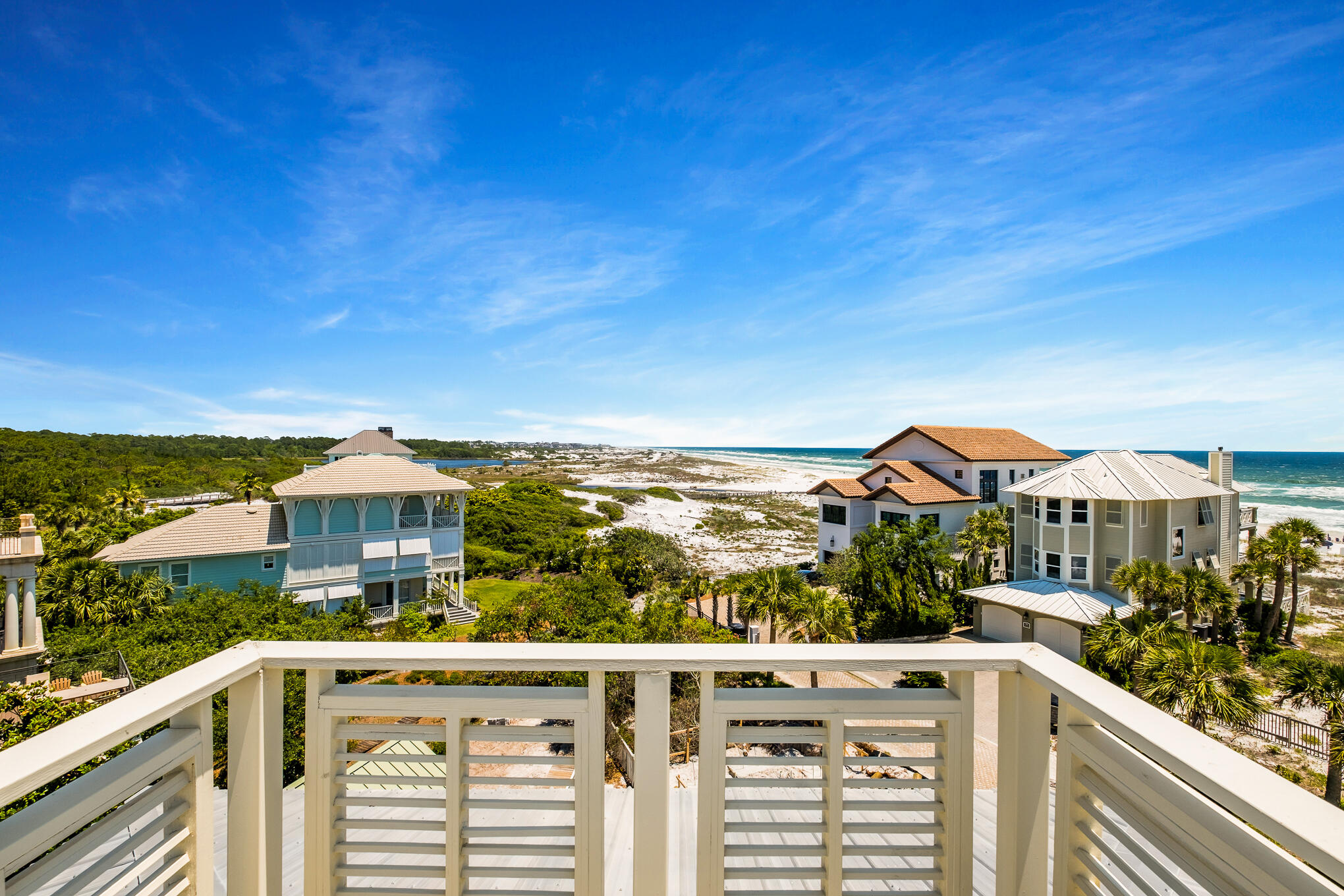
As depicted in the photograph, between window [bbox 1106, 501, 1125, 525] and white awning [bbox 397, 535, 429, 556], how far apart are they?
19.2 m

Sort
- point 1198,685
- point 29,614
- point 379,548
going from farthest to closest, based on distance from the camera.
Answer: point 379,548, point 29,614, point 1198,685

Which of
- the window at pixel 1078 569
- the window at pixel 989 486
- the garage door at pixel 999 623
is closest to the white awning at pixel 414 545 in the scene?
the garage door at pixel 999 623

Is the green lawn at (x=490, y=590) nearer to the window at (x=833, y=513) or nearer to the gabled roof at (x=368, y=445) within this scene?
the gabled roof at (x=368, y=445)

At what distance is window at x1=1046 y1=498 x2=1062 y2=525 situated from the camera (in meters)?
15.6

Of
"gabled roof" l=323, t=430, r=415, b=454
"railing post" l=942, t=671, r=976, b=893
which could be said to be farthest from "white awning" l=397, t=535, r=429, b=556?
"railing post" l=942, t=671, r=976, b=893

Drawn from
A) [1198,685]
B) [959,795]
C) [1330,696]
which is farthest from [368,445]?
[1330,696]

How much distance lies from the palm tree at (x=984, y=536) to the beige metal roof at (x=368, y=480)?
1608cm

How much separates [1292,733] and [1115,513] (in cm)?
580

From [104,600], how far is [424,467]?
7982 mm

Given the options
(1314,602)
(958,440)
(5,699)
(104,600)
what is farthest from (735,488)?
(5,699)

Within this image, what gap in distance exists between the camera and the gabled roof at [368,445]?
2498cm

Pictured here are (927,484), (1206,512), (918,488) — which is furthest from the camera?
(927,484)

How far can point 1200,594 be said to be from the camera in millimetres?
12648

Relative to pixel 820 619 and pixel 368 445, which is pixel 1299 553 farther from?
pixel 368 445
